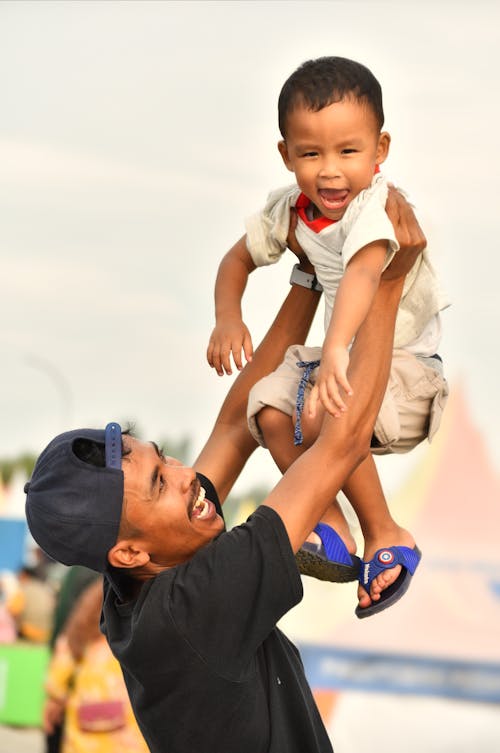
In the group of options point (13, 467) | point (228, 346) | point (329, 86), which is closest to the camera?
point (329, 86)

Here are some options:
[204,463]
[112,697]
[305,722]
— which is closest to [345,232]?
[204,463]

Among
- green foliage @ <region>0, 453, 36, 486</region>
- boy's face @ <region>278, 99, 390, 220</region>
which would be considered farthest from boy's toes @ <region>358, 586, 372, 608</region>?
green foliage @ <region>0, 453, 36, 486</region>

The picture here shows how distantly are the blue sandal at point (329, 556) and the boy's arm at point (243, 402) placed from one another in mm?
259

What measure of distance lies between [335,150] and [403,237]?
0.21 meters

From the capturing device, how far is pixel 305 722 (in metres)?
2.84

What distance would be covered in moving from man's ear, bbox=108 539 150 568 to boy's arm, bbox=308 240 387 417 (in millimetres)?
425

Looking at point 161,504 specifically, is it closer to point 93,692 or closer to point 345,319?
point 345,319

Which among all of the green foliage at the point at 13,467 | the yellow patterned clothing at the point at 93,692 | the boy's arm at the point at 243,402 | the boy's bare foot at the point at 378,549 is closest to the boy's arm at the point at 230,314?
the boy's arm at the point at 243,402

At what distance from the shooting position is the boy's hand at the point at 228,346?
2834 mm

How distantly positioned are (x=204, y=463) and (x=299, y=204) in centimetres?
58

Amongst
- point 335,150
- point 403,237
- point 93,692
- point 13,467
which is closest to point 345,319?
point 403,237

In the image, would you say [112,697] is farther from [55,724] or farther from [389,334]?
[389,334]

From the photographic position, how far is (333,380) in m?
2.50

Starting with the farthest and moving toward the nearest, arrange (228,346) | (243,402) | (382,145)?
(243,402) → (228,346) → (382,145)
